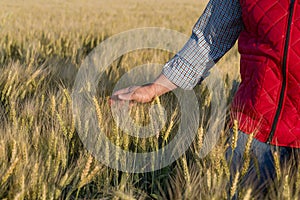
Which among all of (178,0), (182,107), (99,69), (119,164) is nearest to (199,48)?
(182,107)

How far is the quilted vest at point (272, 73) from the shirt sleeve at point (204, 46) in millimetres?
143

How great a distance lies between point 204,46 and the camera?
1430 mm

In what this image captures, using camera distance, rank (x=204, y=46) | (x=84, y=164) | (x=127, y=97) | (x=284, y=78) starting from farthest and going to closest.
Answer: (x=204, y=46)
(x=127, y=97)
(x=284, y=78)
(x=84, y=164)

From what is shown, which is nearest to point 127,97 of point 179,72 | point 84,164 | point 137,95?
point 137,95

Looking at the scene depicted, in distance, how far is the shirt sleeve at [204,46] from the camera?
139 centimetres

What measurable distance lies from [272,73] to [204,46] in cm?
30

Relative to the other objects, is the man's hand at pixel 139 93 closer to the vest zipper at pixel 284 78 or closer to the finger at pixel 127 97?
the finger at pixel 127 97

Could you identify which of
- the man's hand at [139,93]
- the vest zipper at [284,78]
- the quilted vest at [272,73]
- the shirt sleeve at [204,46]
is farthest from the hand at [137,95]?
the vest zipper at [284,78]

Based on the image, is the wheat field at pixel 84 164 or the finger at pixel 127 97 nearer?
the wheat field at pixel 84 164

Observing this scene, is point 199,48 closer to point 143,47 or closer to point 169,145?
point 169,145

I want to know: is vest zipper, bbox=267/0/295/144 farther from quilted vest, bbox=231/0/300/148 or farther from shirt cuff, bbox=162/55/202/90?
shirt cuff, bbox=162/55/202/90

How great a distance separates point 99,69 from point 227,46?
875 mm

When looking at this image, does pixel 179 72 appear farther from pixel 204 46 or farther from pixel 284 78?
pixel 284 78

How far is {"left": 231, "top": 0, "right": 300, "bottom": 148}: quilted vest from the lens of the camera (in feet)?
3.75
